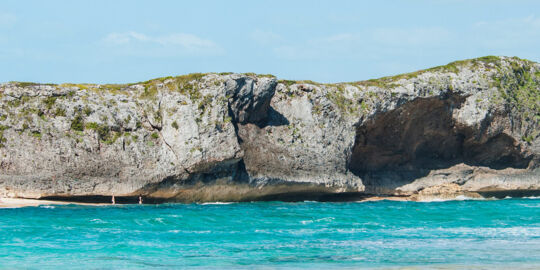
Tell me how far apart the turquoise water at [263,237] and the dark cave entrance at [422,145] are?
9.01 meters

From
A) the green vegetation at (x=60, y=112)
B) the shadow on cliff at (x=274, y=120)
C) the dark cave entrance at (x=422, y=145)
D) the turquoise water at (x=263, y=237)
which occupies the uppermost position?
the green vegetation at (x=60, y=112)

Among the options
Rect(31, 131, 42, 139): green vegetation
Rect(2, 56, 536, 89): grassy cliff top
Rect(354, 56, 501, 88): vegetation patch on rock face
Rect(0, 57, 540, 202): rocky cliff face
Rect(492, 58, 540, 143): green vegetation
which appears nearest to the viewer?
Rect(31, 131, 42, 139): green vegetation

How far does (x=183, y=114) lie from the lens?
32562 millimetres

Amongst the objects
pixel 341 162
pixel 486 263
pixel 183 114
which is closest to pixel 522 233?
pixel 486 263

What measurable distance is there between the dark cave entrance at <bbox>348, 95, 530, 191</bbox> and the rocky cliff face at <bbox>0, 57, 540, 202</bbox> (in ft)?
0.26

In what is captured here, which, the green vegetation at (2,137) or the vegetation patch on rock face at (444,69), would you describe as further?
the vegetation patch on rock face at (444,69)

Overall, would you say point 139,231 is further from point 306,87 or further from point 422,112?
point 422,112

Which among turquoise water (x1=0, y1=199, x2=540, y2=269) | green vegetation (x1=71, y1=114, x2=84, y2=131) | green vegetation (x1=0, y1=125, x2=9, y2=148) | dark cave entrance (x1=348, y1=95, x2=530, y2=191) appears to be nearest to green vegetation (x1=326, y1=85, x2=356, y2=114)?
dark cave entrance (x1=348, y1=95, x2=530, y2=191)

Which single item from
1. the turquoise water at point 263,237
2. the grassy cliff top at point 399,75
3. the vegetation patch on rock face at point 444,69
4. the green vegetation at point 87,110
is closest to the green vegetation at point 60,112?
the green vegetation at point 87,110

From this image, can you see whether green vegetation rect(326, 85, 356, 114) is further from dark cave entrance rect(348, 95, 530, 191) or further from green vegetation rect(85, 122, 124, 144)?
green vegetation rect(85, 122, 124, 144)

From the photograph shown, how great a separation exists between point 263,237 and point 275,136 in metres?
14.9

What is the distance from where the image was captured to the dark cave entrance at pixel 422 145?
39.5 meters

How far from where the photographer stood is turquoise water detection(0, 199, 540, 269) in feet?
51.3

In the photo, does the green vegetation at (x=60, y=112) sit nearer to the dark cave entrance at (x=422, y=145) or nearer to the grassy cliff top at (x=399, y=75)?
the grassy cliff top at (x=399, y=75)
